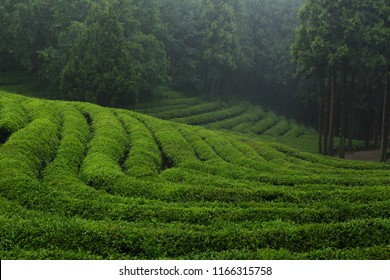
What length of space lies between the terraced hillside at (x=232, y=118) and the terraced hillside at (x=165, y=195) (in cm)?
2097

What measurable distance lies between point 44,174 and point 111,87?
86.5 feet

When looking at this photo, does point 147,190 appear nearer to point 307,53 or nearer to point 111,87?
point 307,53

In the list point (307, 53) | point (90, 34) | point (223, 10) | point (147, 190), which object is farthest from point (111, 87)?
point (147, 190)

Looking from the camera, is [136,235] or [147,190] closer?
[136,235]

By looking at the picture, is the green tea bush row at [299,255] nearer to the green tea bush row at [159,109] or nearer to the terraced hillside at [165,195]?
the terraced hillside at [165,195]

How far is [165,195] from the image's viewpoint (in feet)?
56.6

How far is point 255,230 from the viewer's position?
12.6m

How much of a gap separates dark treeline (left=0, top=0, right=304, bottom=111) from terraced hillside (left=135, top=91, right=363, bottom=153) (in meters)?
2.55

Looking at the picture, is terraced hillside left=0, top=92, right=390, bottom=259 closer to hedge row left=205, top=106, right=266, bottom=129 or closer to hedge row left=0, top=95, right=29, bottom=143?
hedge row left=0, top=95, right=29, bottom=143

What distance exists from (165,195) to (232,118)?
41301mm

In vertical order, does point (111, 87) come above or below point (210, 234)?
above

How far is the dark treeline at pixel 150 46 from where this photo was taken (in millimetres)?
44594

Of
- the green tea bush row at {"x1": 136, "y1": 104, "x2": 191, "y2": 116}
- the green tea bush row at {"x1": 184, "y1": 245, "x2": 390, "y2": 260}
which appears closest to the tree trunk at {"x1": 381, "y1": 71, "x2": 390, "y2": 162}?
the green tea bush row at {"x1": 184, "y1": 245, "x2": 390, "y2": 260}

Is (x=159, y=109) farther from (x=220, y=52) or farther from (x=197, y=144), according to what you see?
(x=197, y=144)
